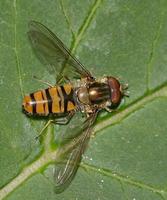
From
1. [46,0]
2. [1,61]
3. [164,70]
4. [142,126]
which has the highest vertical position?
[46,0]

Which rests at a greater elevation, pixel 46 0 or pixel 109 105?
pixel 46 0

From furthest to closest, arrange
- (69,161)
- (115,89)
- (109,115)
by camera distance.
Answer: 1. (115,89)
2. (109,115)
3. (69,161)

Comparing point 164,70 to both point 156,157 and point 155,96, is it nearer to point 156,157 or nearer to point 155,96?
point 155,96

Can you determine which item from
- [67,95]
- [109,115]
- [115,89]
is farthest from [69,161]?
[115,89]

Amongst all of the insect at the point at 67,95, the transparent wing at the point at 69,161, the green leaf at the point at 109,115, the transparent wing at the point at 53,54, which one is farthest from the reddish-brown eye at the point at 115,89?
the transparent wing at the point at 69,161

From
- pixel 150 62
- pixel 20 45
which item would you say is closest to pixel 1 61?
pixel 20 45

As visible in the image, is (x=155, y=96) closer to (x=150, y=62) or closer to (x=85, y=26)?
(x=150, y=62)

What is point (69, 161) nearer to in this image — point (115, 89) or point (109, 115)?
point (109, 115)
